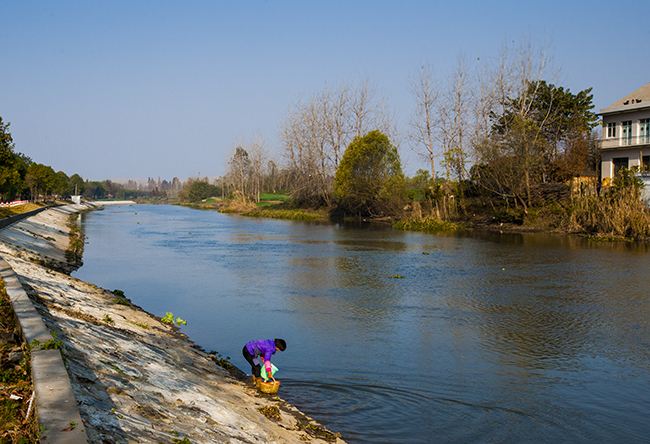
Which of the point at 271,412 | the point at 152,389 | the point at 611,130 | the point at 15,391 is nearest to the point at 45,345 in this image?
→ the point at 15,391

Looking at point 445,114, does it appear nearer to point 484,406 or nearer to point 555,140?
point 555,140

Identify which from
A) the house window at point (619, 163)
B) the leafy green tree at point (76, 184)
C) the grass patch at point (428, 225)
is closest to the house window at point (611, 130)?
the house window at point (619, 163)

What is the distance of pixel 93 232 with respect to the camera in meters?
50.7

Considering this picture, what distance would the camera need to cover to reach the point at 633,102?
5150cm

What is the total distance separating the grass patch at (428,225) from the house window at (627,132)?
1513 cm

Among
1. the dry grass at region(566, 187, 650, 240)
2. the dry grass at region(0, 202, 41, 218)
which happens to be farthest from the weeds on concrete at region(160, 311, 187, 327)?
the dry grass at region(566, 187, 650, 240)

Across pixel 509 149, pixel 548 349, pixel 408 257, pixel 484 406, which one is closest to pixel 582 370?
pixel 548 349

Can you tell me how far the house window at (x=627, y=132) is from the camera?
50.1 m

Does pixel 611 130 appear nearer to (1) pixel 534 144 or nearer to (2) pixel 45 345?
(1) pixel 534 144

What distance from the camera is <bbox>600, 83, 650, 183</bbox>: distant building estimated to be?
4903cm

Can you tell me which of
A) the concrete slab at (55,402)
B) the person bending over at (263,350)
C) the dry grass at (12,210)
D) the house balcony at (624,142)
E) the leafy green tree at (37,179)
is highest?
the house balcony at (624,142)

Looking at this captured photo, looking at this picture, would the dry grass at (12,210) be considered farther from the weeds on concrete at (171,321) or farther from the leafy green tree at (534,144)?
the leafy green tree at (534,144)

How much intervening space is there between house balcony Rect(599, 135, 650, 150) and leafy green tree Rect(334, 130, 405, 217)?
61.3ft

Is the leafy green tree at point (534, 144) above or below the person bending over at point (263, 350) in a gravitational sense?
above
